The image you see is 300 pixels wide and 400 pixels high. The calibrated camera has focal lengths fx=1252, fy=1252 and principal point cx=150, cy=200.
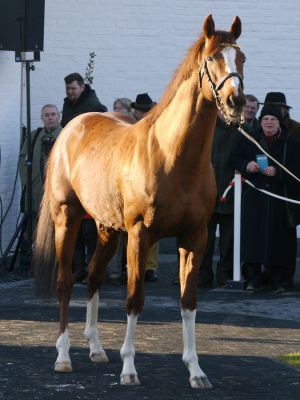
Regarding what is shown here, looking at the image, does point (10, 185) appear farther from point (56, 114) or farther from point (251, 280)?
point (251, 280)

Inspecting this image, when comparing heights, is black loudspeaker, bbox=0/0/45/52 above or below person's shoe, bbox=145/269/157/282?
above

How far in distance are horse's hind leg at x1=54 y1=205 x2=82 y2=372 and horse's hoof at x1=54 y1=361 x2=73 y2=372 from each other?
291 millimetres

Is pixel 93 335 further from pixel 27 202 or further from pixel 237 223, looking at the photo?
pixel 27 202

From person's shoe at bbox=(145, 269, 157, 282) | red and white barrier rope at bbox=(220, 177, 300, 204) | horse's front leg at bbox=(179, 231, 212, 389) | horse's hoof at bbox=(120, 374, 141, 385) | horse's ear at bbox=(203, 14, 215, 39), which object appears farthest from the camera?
person's shoe at bbox=(145, 269, 157, 282)

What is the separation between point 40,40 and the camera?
1439 centimetres

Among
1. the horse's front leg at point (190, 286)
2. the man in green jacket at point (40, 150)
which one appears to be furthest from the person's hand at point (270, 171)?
the horse's front leg at point (190, 286)

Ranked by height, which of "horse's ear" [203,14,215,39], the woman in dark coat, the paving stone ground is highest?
"horse's ear" [203,14,215,39]

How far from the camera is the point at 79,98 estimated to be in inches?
563

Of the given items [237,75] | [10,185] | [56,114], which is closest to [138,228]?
[237,75]

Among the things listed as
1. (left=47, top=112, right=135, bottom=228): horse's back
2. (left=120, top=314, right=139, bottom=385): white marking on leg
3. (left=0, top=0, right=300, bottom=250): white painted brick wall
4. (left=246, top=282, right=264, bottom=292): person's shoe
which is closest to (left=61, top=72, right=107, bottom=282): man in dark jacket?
(left=246, top=282, right=264, bottom=292): person's shoe

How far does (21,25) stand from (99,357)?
19.8ft

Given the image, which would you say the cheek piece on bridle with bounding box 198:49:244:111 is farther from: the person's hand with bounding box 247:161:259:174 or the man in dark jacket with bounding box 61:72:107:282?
the man in dark jacket with bounding box 61:72:107:282

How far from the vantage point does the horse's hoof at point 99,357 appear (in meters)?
9.24

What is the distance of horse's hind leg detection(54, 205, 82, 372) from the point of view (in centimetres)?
934
